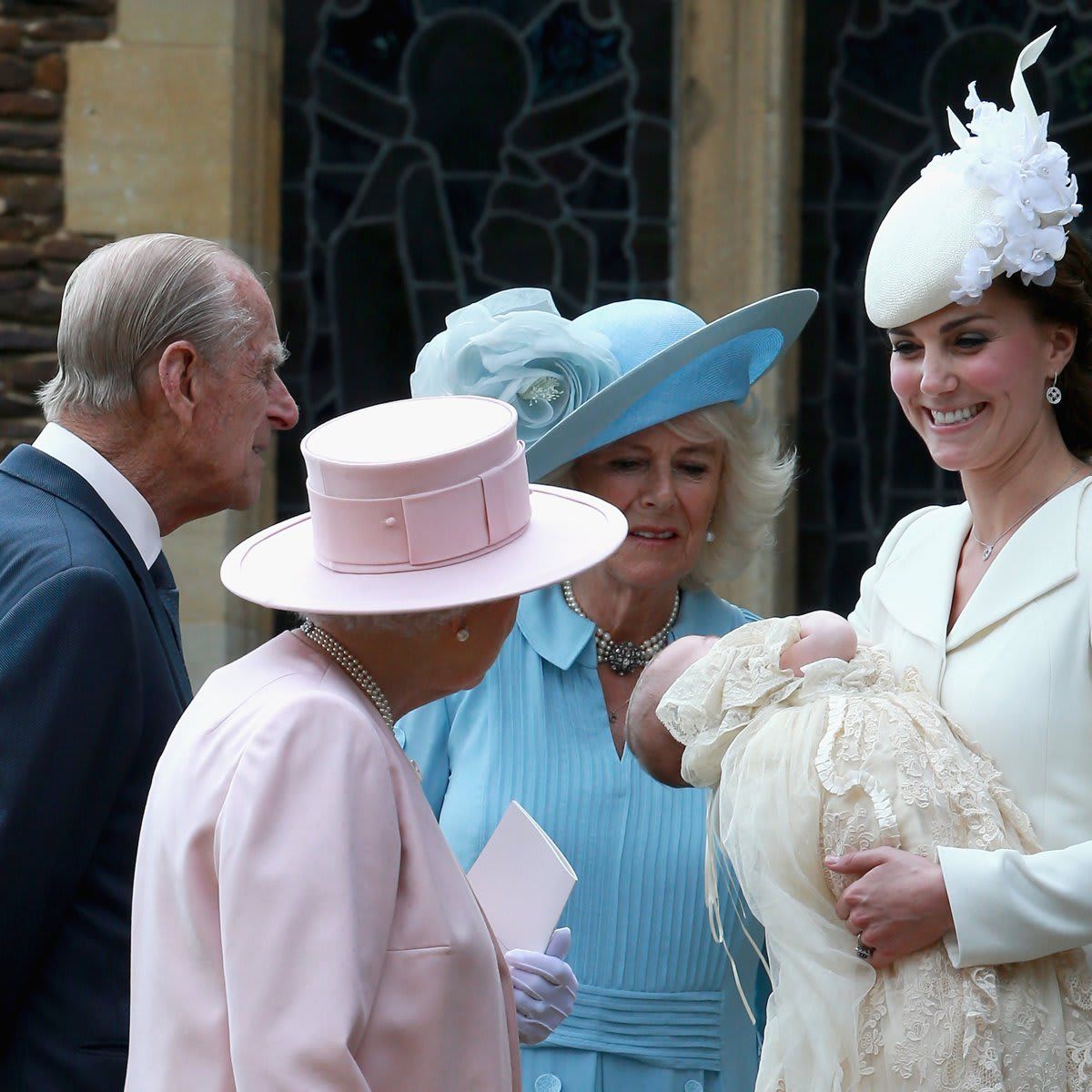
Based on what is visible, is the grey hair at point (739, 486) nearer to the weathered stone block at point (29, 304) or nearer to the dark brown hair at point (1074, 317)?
the dark brown hair at point (1074, 317)

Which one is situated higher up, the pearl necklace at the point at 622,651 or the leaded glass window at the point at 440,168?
the leaded glass window at the point at 440,168

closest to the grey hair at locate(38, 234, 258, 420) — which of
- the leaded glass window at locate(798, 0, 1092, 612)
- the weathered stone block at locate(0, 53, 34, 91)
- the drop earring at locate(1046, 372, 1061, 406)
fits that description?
the drop earring at locate(1046, 372, 1061, 406)

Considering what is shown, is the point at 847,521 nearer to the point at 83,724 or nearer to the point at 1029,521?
the point at 1029,521

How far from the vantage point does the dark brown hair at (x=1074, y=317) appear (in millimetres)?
2562

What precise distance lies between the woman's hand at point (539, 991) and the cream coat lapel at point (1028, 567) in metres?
0.77

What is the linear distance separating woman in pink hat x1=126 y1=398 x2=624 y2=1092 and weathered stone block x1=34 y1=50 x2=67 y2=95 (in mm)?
3572

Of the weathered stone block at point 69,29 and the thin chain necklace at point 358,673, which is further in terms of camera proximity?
the weathered stone block at point 69,29

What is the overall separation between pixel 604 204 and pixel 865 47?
3.31 feet

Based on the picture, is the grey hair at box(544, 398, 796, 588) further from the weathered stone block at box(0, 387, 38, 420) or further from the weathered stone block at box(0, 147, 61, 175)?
the weathered stone block at box(0, 147, 61, 175)

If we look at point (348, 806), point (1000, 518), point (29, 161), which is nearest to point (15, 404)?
point (29, 161)

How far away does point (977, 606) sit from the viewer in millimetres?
2533

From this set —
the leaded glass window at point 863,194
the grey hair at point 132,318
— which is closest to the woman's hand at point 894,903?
the grey hair at point 132,318

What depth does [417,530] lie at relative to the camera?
1901mm

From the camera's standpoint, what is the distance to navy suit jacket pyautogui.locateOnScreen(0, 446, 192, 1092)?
225 centimetres
